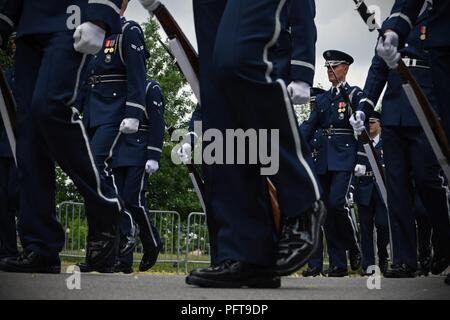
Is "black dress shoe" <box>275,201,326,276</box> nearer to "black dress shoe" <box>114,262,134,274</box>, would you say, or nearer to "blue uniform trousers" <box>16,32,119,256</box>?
"blue uniform trousers" <box>16,32,119,256</box>

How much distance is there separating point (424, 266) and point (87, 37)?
4994 millimetres

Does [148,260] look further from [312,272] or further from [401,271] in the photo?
[401,271]

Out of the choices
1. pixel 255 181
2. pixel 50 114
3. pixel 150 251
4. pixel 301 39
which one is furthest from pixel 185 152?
pixel 255 181

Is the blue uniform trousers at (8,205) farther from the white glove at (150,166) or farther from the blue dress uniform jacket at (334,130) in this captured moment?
the blue dress uniform jacket at (334,130)

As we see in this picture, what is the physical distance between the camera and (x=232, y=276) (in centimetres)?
346

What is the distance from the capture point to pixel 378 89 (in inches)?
268

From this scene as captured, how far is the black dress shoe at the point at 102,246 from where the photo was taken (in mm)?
4746

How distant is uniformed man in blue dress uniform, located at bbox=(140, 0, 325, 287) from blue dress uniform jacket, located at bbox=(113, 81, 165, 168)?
4.64m

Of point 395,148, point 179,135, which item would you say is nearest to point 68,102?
point 395,148

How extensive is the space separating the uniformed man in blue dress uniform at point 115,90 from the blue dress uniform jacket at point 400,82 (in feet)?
5.91

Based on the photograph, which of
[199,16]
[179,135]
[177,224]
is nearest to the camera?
[199,16]
